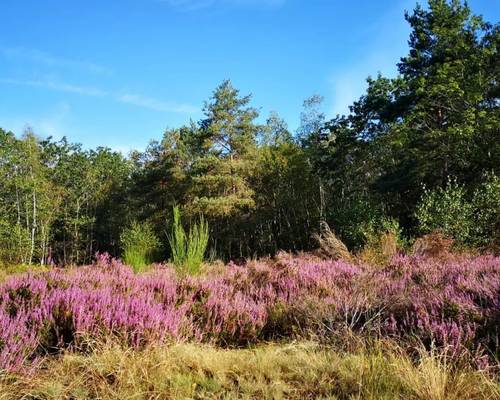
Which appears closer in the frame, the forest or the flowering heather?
the forest

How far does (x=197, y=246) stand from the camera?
723 centimetres

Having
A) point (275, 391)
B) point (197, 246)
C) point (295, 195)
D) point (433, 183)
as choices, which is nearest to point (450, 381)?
point (275, 391)

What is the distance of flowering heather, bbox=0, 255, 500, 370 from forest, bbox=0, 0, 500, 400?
2cm

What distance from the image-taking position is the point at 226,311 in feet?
13.4

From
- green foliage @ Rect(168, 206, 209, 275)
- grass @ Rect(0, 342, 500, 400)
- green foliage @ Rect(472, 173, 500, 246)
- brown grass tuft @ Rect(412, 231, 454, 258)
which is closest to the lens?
grass @ Rect(0, 342, 500, 400)

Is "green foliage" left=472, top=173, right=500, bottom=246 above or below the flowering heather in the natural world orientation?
above

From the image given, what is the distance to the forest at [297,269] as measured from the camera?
110 inches

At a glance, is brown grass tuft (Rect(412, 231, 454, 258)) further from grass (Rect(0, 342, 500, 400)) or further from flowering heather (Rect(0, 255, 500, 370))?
grass (Rect(0, 342, 500, 400))

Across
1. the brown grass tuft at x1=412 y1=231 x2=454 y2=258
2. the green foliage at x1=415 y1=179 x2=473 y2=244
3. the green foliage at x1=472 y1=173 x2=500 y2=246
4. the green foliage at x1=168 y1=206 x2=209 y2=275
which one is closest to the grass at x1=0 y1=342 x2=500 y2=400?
the green foliage at x1=168 y1=206 x2=209 y2=275

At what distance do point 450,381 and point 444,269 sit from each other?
3.57m

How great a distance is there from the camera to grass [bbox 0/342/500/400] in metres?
2.53

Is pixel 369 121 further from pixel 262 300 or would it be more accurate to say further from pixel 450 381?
pixel 450 381

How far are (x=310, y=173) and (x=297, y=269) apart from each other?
2615 cm

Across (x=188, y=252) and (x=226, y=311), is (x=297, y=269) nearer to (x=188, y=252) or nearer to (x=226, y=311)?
(x=188, y=252)
